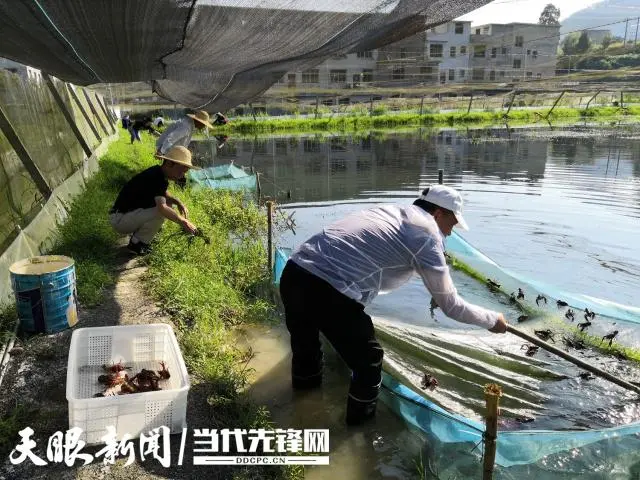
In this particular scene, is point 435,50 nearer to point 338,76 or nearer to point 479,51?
point 479,51

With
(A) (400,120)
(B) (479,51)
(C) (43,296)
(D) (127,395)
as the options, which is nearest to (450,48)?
(B) (479,51)

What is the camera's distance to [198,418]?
2828mm

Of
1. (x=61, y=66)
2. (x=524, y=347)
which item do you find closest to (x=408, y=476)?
(x=524, y=347)

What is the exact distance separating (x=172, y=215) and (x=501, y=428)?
10.4 ft

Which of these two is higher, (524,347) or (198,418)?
(198,418)

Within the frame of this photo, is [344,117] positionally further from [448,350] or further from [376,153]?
[448,350]

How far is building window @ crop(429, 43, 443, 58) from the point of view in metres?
44.4

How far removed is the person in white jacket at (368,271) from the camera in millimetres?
2768

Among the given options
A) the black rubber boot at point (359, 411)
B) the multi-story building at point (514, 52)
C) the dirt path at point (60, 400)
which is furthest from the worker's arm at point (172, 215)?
the multi-story building at point (514, 52)

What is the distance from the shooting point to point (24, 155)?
5164 millimetres

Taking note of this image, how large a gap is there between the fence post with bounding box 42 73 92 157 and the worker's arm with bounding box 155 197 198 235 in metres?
5.09

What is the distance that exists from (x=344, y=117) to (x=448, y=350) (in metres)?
25.8

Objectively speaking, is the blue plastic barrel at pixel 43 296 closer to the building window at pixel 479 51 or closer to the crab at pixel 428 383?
the crab at pixel 428 383

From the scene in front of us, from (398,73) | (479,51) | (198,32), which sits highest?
(479,51)
